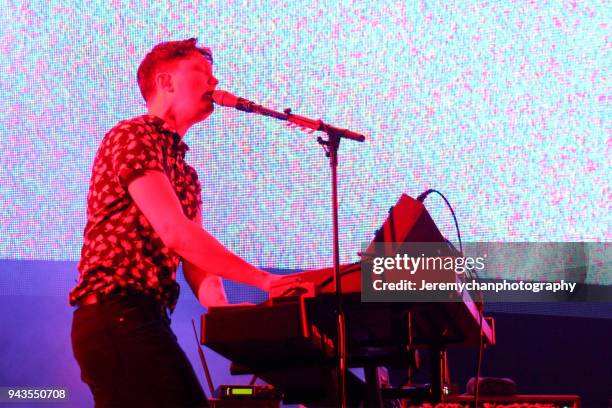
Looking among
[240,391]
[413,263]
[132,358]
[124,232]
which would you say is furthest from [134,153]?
[240,391]

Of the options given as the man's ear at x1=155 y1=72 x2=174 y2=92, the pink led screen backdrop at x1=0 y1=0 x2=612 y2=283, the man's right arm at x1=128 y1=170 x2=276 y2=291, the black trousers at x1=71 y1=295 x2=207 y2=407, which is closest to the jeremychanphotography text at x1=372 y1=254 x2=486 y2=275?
the man's right arm at x1=128 y1=170 x2=276 y2=291

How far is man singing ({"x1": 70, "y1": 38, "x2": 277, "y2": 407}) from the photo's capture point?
1.55m

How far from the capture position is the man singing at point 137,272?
61.1 inches

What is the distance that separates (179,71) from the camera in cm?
199

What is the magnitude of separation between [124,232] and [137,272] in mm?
101

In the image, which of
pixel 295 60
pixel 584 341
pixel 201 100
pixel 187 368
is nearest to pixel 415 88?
pixel 295 60

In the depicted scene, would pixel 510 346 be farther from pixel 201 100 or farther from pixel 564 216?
pixel 201 100

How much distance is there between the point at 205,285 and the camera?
2.02 m

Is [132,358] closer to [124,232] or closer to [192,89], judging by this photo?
[124,232]

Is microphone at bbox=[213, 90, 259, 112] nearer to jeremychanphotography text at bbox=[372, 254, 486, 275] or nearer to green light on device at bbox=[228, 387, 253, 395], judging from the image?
jeremychanphotography text at bbox=[372, 254, 486, 275]

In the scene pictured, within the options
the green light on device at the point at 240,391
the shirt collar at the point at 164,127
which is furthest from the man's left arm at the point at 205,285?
the green light on device at the point at 240,391

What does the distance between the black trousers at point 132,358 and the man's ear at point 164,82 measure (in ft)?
2.02

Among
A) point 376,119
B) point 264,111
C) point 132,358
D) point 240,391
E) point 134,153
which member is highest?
point 376,119

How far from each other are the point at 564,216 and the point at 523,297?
1.41 metres
